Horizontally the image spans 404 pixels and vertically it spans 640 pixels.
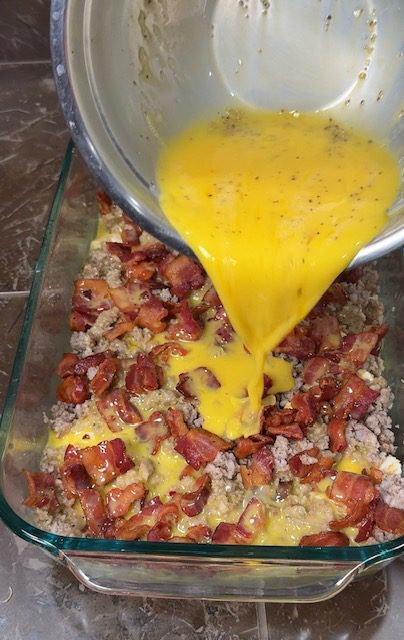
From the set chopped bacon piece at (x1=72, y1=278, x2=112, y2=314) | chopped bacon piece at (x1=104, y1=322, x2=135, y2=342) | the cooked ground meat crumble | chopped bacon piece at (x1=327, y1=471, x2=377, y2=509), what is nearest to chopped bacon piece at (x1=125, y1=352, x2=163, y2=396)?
the cooked ground meat crumble

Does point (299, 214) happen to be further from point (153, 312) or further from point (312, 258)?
point (153, 312)

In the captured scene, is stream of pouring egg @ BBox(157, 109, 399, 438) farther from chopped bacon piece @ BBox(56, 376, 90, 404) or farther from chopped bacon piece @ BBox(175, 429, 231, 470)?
chopped bacon piece @ BBox(56, 376, 90, 404)

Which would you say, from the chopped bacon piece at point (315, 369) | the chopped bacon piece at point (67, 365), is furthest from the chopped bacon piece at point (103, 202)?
the chopped bacon piece at point (315, 369)

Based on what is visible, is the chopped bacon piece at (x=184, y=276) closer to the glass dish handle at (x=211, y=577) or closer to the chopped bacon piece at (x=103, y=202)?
the chopped bacon piece at (x=103, y=202)

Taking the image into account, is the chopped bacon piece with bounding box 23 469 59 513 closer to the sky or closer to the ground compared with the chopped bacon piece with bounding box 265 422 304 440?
closer to the ground

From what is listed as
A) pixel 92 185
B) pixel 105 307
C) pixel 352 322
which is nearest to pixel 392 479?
pixel 352 322

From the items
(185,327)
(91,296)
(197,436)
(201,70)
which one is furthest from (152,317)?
(201,70)
